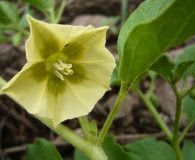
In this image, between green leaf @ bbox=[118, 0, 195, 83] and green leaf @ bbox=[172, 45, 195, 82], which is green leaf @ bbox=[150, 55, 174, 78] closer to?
green leaf @ bbox=[172, 45, 195, 82]

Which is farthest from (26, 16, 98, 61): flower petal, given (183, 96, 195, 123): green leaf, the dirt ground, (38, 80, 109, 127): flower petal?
the dirt ground

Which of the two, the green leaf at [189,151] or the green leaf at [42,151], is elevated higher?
the green leaf at [42,151]

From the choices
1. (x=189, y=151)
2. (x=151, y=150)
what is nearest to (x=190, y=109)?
(x=189, y=151)

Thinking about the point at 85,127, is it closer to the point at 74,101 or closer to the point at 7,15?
the point at 74,101

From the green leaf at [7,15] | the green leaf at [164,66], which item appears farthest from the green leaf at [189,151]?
the green leaf at [7,15]

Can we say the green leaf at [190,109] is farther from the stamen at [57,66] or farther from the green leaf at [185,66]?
the stamen at [57,66]

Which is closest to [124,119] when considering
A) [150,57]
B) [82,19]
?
[82,19]
